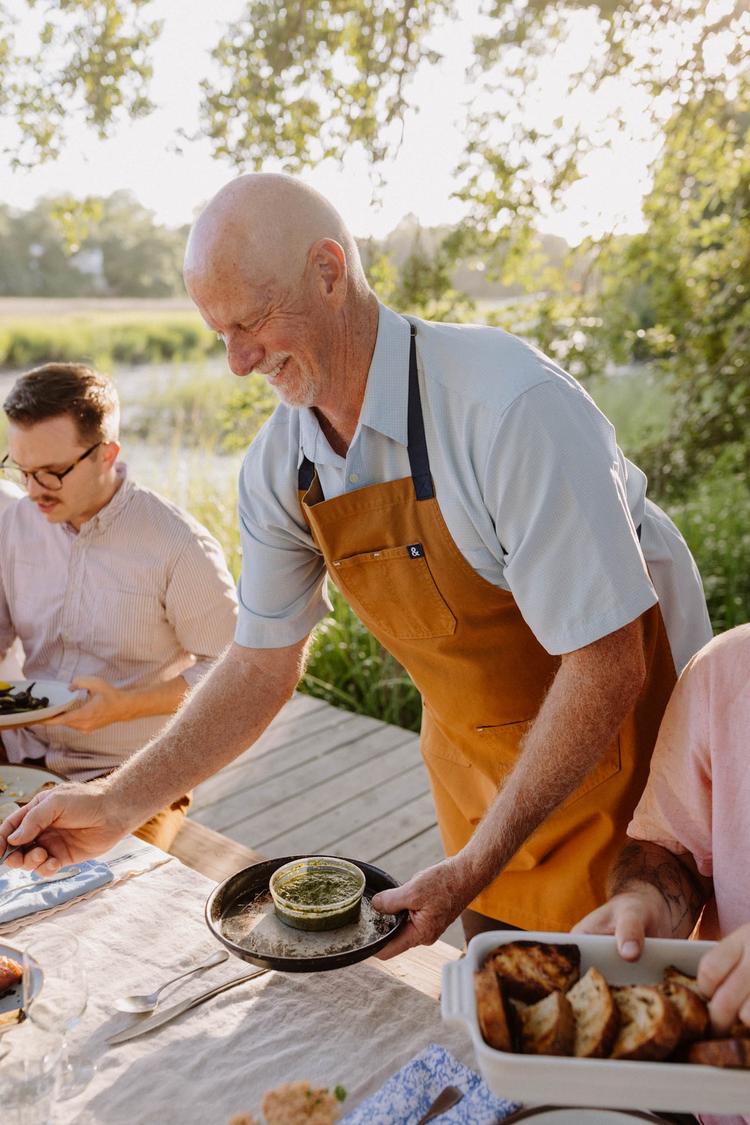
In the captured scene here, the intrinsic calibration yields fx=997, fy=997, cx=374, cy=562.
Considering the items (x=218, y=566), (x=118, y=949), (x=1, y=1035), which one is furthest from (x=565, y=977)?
(x=218, y=566)

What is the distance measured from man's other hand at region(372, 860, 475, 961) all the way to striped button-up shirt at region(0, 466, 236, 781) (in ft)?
4.17

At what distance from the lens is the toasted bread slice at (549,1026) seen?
84cm

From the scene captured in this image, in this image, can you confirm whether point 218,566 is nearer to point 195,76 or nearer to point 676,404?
point 195,76

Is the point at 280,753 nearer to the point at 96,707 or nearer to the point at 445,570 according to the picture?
the point at 96,707

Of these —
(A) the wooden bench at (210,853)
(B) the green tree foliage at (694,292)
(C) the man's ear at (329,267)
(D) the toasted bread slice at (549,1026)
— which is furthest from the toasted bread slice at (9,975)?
(B) the green tree foliage at (694,292)

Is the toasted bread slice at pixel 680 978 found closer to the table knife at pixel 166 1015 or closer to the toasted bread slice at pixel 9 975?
the table knife at pixel 166 1015

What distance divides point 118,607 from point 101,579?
86 millimetres

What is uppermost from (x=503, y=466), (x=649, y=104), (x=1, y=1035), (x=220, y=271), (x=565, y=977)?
(x=649, y=104)

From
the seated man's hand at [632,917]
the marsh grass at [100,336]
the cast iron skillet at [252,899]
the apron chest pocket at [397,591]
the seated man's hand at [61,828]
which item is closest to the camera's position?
the seated man's hand at [632,917]

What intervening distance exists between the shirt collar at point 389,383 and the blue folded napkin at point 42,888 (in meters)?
0.83

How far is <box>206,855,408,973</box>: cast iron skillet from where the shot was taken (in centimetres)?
119

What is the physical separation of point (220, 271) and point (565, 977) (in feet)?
3.57

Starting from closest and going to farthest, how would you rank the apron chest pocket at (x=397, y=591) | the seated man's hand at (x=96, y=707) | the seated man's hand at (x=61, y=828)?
the seated man's hand at (x=61, y=828), the apron chest pocket at (x=397, y=591), the seated man's hand at (x=96, y=707)

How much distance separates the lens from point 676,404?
530 cm
